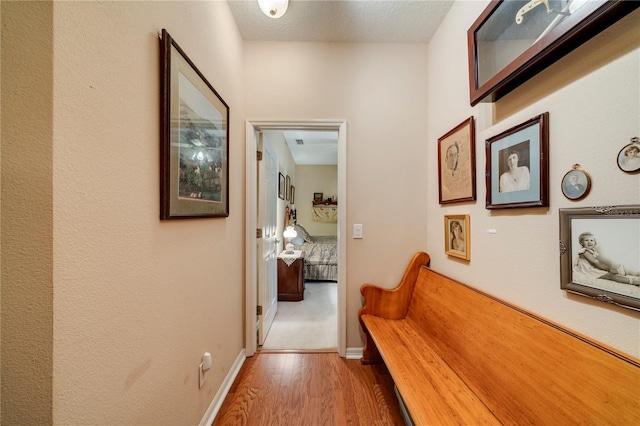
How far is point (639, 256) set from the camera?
0.65 metres

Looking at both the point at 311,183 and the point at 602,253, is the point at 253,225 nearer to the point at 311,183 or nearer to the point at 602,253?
the point at 602,253

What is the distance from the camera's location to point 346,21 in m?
1.70

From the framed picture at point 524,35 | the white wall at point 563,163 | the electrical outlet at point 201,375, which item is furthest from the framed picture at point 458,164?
the electrical outlet at point 201,375

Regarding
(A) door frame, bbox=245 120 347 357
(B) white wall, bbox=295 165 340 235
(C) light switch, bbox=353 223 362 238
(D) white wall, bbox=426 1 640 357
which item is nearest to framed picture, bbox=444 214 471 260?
(D) white wall, bbox=426 1 640 357

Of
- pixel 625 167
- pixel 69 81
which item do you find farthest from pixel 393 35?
pixel 69 81

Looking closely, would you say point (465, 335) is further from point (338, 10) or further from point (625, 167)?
point (338, 10)

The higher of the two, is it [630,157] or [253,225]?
[630,157]

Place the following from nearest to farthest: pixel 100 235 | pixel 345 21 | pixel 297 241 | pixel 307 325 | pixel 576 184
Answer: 1. pixel 100 235
2. pixel 576 184
3. pixel 345 21
4. pixel 307 325
5. pixel 297 241

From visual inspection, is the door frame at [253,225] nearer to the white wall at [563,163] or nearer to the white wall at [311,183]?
the white wall at [563,163]

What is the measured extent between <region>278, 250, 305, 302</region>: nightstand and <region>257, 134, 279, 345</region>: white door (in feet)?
1.84

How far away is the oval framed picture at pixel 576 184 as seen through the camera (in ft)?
2.54

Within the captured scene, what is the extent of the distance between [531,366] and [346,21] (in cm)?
236

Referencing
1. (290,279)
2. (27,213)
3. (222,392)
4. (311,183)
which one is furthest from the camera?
(311,183)

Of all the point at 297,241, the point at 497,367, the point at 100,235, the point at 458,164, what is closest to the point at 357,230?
the point at 458,164
